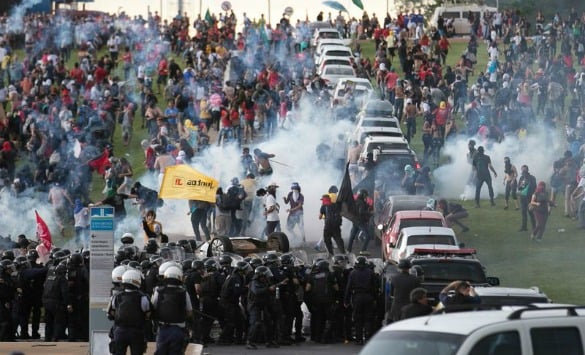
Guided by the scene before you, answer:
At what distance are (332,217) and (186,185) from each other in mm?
2940

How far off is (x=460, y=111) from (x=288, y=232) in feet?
54.1

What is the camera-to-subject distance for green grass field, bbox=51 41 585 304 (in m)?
30.8

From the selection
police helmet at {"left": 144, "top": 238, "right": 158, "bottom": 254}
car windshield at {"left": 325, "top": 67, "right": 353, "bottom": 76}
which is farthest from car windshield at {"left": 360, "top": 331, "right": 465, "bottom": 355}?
car windshield at {"left": 325, "top": 67, "right": 353, "bottom": 76}

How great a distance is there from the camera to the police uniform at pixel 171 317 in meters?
18.1

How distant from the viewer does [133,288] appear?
1816 cm

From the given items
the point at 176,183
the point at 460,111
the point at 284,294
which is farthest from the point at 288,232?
the point at 460,111

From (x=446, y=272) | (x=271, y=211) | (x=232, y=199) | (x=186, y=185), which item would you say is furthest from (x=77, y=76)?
(x=446, y=272)

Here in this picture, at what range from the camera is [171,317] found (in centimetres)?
1808

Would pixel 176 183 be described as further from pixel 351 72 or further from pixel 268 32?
pixel 268 32

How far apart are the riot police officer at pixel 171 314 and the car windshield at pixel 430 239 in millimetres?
11146

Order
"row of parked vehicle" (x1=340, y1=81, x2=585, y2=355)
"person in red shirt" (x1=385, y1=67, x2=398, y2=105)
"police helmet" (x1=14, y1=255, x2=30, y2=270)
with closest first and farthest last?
"row of parked vehicle" (x1=340, y1=81, x2=585, y2=355) → "police helmet" (x1=14, y1=255, x2=30, y2=270) → "person in red shirt" (x1=385, y1=67, x2=398, y2=105)

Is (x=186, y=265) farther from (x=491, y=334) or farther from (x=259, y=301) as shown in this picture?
(x=491, y=334)

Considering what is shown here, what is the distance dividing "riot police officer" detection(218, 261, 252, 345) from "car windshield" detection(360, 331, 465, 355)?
1131 cm

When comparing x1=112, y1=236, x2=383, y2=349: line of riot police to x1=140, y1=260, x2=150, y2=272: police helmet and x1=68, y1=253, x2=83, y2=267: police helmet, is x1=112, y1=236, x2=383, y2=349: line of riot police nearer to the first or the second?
x1=140, y1=260, x2=150, y2=272: police helmet
